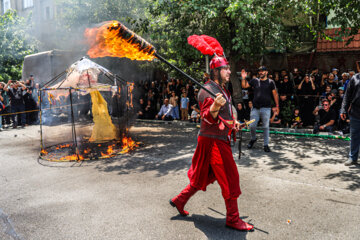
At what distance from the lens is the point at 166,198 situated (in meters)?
4.54

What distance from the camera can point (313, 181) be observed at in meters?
5.18

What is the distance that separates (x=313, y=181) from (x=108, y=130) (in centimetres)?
645

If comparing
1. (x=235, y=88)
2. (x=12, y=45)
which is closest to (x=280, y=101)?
(x=235, y=88)

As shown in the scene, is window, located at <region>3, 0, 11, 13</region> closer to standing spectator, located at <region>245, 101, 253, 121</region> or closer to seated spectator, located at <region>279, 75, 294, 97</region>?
standing spectator, located at <region>245, 101, 253, 121</region>

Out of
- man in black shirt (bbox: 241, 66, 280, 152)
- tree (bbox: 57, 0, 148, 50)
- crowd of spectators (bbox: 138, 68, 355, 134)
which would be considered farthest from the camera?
tree (bbox: 57, 0, 148, 50)

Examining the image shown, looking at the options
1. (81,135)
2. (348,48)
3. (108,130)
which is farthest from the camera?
(348,48)

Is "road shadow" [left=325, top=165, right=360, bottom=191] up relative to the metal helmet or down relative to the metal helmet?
down

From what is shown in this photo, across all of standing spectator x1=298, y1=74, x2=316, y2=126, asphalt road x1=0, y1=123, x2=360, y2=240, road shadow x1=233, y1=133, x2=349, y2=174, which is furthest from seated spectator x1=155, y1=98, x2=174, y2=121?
asphalt road x1=0, y1=123, x2=360, y2=240

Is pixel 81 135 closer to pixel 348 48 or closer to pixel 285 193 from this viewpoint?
pixel 285 193

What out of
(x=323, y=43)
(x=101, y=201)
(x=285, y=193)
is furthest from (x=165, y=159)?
(x=323, y=43)

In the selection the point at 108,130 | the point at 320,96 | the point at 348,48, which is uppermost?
the point at 348,48

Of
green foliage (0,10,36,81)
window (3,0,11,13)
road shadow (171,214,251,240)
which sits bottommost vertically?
road shadow (171,214,251,240)

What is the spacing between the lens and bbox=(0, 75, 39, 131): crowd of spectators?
14.1 m

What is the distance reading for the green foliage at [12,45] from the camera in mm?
22141
